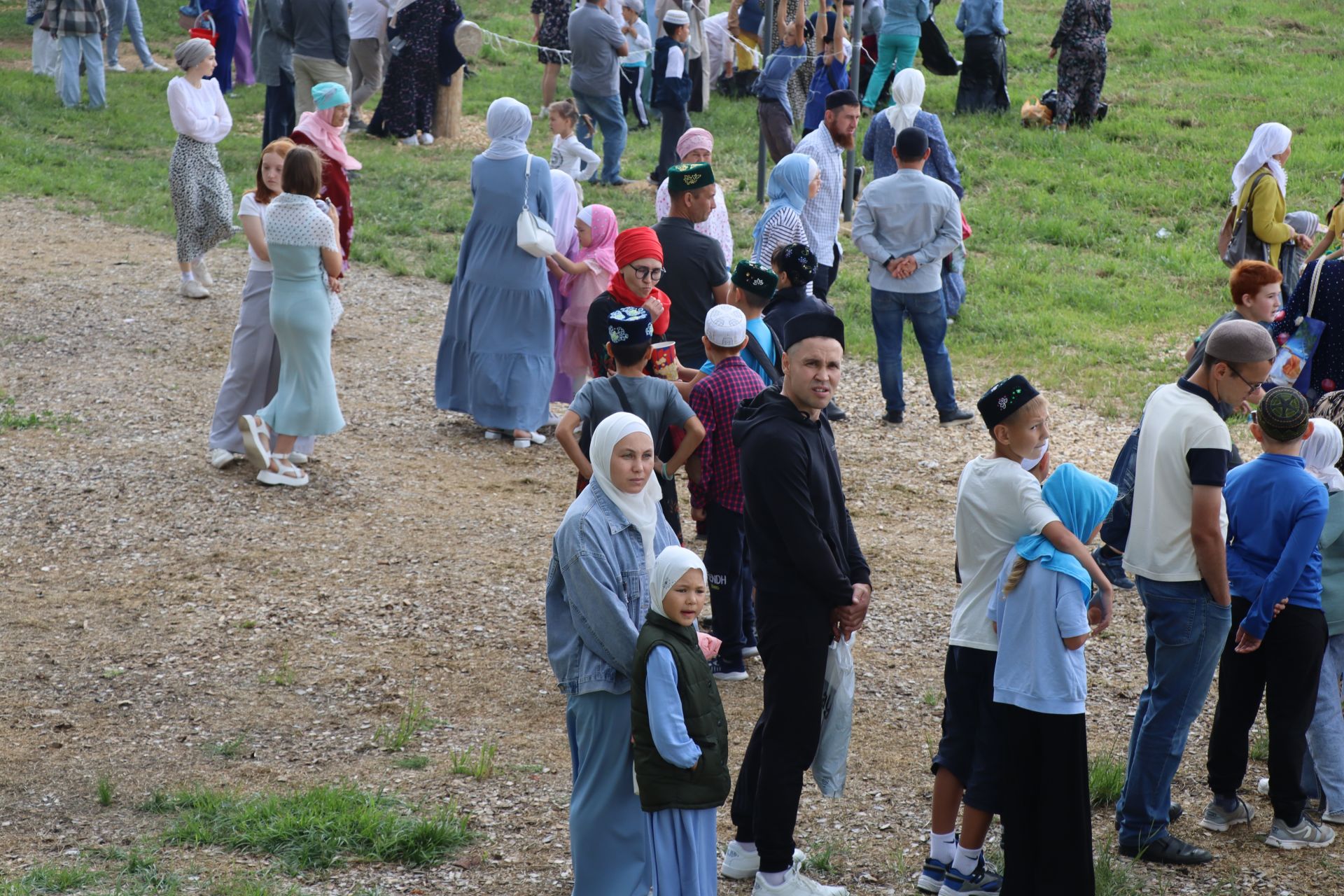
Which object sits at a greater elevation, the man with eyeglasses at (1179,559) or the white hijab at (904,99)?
the white hijab at (904,99)

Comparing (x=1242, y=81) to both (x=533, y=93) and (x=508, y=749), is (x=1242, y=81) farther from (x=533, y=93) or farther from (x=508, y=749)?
(x=508, y=749)

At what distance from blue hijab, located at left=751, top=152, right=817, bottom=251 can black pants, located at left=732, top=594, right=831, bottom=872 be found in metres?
4.82

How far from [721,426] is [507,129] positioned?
3255 millimetres

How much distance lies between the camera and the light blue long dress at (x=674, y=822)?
3.86 meters

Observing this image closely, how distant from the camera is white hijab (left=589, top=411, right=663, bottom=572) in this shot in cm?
418

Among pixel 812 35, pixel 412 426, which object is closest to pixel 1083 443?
pixel 412 426

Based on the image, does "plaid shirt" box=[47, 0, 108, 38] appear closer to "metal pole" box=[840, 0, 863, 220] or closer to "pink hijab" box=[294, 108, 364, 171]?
"pink hijab" box=[294, 108, 364, 171]

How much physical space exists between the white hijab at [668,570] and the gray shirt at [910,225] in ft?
18.0

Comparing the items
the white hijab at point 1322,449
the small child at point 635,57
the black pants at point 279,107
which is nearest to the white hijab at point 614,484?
the white hijab at point 1322,449

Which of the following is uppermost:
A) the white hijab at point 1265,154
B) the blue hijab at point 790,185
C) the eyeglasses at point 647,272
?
the white hijab at point 1265,154

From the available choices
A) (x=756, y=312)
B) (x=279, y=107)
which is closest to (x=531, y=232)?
(x=756, y=312)

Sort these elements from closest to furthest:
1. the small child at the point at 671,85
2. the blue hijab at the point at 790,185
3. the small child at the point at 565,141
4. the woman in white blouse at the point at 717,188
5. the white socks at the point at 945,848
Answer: the white socks at the point at 945,848 < the woman in white blouse at the point at 717,188 < the blue hijab at the point at 790,185 < the small child at the point at 565,141 < the small child at the point at 671,85

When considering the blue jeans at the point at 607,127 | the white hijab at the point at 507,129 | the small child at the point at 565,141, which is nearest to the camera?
the white hijab at the point at 507,129

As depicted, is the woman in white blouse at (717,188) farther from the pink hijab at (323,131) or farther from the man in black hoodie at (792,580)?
the man in black hoodie at (792,580)
